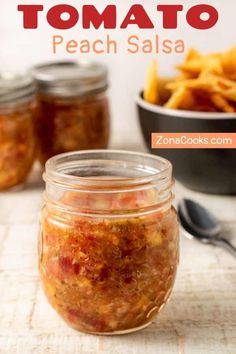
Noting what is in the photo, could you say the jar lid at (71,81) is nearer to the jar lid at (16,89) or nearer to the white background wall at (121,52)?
the jar lid at (16,89)

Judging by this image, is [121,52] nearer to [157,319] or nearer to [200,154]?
[200,154]

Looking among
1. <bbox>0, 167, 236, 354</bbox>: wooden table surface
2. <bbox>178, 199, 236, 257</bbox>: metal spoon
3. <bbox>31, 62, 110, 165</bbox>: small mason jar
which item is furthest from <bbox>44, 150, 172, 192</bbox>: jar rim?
<bbox>31, 62, 110, 165</bbox>: small mason jar

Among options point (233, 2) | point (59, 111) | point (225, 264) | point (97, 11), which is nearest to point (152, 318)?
point (225, 264)

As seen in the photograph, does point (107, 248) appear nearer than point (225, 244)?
Yes

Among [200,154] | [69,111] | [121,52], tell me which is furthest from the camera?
[121,52]

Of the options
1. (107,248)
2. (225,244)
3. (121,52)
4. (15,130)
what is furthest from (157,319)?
(121,52)

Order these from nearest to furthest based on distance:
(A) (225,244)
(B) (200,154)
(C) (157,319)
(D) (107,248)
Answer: (D) (107,248)
(C) (157,319)
(A) (225,244)
(B) (200,154)

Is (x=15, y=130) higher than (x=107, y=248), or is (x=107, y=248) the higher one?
(x=107, y=248)
